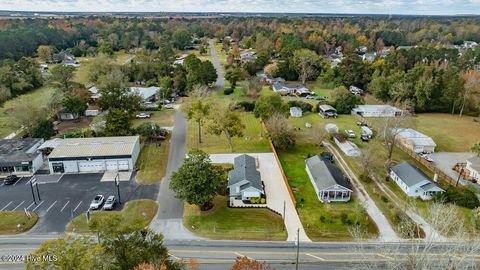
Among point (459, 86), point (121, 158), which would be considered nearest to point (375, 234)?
point (121, 158)

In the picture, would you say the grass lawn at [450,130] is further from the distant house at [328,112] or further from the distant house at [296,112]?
the distant house at [296,112]

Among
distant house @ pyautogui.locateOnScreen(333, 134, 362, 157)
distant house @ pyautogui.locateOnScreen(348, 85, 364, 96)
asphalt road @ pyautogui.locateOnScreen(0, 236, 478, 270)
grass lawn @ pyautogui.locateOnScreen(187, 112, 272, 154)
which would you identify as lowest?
asphalt road @ pyautogui.locateOnScreen(0, 236, 478, 270)

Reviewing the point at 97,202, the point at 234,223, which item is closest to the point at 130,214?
the point at 97,202

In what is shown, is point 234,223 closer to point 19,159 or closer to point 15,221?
point 15,221

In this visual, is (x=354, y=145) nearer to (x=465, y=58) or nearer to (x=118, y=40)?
(x=465, y=58)

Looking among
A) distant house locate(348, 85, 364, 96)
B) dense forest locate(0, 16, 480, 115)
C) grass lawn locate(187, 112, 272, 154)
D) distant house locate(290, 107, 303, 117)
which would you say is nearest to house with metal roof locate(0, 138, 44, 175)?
grass lawn locate(187, 112, 272, 154)

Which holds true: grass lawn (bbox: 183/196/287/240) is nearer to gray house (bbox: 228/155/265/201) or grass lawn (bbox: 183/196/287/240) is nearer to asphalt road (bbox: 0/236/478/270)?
asphalt road (bbox: 0/236/478/270)
